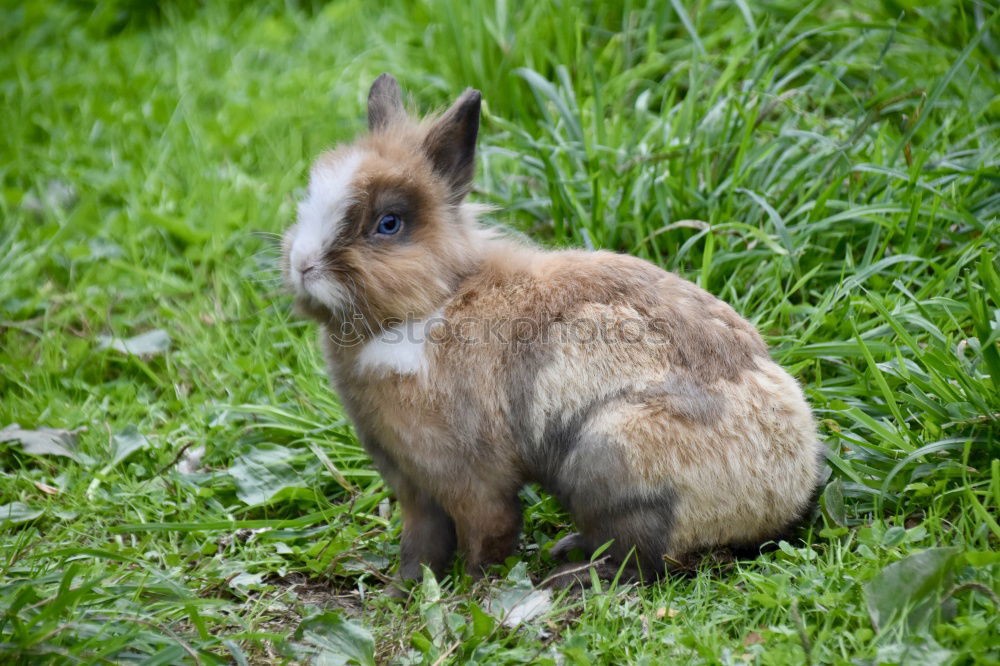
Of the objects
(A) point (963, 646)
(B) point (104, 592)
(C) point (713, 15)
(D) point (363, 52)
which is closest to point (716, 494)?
(A) point (963, 646)

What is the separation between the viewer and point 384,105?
11.6ft

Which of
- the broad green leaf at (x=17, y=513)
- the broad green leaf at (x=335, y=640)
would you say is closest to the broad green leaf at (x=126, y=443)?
the broad green leaf at (x=17, y=513)

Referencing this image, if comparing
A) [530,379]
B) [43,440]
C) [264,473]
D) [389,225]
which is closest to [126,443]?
[43,440]

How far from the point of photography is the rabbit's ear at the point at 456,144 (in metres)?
3.29

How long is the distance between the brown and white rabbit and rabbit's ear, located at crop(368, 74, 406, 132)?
191 millimetres

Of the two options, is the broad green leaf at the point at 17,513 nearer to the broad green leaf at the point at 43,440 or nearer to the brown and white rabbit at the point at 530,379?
the broad green leaf at the point at 43,440

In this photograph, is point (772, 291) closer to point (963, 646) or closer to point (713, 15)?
point (963, 646)

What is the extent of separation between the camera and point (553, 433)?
3143mm

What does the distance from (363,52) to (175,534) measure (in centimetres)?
376

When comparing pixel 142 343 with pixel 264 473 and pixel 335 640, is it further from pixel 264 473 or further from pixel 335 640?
pixel 335 640

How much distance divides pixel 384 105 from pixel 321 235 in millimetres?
675

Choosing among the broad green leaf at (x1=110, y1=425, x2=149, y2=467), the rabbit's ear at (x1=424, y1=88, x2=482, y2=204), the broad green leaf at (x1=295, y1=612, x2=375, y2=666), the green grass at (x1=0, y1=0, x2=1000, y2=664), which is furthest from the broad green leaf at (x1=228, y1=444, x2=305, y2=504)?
the rabbit's ear at (x1=424, y1=88, x2=482, y2=204)

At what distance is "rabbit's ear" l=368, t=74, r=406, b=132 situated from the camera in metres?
3.51

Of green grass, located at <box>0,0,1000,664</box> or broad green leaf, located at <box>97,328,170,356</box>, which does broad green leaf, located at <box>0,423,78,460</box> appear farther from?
broad green leaf, located at <box>97,328,170,356</box>
